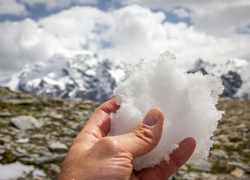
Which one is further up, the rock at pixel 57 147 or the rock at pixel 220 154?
the rock at pixel 220 154

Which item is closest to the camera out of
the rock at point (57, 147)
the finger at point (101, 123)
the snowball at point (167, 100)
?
the snowball at point (167, 100)

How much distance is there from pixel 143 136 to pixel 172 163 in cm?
76

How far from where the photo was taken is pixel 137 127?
477 centimetres

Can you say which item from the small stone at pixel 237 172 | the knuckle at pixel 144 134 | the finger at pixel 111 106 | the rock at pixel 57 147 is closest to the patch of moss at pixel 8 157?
Result: the rock at pixel 57 147

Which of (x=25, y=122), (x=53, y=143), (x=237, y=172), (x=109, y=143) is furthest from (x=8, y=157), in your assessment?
(x=109, y=143)

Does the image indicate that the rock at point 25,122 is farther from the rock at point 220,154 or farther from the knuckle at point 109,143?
the knuckle at point 109,143

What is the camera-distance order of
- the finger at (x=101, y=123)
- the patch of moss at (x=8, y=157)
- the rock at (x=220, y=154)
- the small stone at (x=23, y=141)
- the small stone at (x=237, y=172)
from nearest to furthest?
the finger at (x=101, y=123) → the patch of moss at (x=8, y=157) → the small stone at (x=237, y=172) → the small stone at (x=23, y=141) → the rock at (x=220, y=154)

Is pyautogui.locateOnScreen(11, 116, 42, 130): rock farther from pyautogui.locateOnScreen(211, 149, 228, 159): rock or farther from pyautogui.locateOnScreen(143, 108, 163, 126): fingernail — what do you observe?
pyautogui.locateOnScreen(143, 108, 163, 126): fingernail

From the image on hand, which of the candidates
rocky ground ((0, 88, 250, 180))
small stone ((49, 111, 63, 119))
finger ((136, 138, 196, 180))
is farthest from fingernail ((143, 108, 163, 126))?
small stone ((49, 111, 63, 119))

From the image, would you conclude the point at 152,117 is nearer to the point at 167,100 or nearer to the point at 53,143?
the point at 167,100

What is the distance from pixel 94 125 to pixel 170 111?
36.2 inches

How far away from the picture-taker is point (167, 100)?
16.4 feet

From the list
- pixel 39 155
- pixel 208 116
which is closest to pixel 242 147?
pixel 39 155

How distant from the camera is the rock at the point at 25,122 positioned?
45.4 feet
